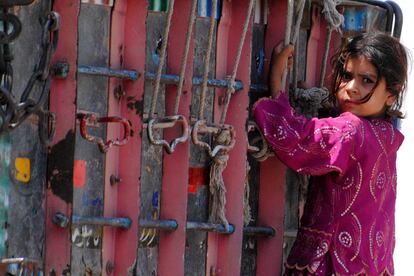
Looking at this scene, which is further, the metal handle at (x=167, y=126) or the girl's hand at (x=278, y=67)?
the girl's hand at (x=278, y=67)

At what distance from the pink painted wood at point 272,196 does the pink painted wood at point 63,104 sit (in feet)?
3.36

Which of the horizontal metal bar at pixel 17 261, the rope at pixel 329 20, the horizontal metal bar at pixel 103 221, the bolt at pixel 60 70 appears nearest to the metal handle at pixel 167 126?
the horizontal metal bar at pixel 103 221

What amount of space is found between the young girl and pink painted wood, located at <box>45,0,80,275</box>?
885 mm

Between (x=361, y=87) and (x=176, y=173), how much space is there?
2.69 ft

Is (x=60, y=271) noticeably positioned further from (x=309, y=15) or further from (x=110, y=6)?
(x=309, y=15)

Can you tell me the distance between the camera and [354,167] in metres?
3.93

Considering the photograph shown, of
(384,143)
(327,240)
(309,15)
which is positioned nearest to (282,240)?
(327,240)

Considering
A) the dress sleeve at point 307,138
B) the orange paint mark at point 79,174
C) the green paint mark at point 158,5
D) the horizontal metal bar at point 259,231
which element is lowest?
the horizontal metal bar at point 259,231

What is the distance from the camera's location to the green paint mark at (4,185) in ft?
10.1

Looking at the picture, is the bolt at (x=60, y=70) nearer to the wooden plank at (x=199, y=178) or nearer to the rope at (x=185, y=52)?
the rope at (x=185, y=52)

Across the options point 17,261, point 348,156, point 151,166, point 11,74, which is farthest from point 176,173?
point 11,74

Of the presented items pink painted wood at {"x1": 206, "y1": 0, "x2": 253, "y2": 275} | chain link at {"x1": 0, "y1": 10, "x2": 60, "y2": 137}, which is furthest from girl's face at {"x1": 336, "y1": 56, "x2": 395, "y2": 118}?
chain link at {"x1": 0, "y1": 10, "x2": 60, "y2": 137}

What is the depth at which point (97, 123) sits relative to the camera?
11.0ft

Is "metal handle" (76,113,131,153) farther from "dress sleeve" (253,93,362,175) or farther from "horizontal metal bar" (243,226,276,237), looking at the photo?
"horizontal metal bar" (243,226,276,237)
